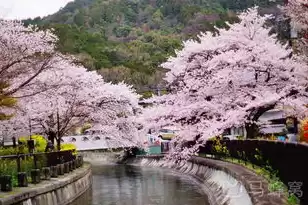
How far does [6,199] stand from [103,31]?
457 feet

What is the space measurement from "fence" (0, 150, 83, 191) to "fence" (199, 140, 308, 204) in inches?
320

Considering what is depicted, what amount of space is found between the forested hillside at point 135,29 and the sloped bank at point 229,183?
2780cm

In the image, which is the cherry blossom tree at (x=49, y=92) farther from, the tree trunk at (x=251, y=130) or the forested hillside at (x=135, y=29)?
the forested hillside at (x=135, y=29)

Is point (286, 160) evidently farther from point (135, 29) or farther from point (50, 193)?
point (135, 29)

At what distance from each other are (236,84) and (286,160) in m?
17.1

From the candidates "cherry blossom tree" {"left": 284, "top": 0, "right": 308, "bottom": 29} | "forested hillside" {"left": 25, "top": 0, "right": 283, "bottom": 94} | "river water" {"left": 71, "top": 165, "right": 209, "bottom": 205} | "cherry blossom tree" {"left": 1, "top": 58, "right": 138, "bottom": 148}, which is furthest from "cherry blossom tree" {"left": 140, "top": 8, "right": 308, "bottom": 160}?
"forested hillside" {"left": 25, "top": 0, "right": 283, "bottom": 94}

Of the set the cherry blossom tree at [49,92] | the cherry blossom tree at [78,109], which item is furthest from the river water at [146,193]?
the cherry blossom tree at [49,92]

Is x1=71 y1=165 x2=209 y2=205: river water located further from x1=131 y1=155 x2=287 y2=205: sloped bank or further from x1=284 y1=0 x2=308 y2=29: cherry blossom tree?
x1=284 y1=0 x2=308 y2=29: cherry blossom tree

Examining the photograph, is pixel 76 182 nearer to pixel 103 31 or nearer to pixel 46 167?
pixel 46 167

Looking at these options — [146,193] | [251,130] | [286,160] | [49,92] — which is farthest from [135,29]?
[286,160]

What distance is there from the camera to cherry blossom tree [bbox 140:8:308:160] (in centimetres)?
2648

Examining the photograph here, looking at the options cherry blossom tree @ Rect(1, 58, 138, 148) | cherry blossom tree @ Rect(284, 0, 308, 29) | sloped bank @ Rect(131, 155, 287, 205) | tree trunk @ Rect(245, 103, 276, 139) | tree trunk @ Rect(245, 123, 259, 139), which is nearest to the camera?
sloped bank @ Rect(131, 155, 287, 205)

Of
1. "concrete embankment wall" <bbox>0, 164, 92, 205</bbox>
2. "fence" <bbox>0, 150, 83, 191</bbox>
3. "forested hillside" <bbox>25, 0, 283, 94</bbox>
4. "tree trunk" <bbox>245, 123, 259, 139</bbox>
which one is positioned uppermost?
"forested hillside" <bbox>25, 0, 283, 94</bbox>

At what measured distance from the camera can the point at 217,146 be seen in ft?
99.7
